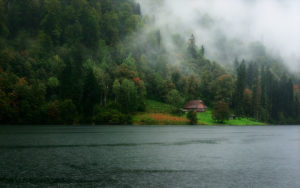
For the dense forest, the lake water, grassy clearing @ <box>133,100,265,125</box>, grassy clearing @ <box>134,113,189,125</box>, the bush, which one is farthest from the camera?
the bush

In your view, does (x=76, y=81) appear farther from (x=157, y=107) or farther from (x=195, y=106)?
(x=195, y=106)

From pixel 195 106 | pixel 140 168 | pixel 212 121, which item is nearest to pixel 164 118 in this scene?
pixel 212 121

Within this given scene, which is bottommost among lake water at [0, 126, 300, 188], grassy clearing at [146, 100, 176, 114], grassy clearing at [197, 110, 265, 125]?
lake water at [0, 126, 300, 188]

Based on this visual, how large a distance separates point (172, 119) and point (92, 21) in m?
100

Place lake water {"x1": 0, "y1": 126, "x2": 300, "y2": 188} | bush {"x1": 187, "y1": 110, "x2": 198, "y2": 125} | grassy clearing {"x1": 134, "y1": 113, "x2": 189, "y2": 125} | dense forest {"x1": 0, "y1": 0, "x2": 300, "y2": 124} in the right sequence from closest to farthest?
lake water {"x1": 0, "y1": 126, "x2": 300, "y2": 188}
dense forest {"x1": 0, "y1": 0, "x2": 300, "y2": 124}
grassy clearing {"x1": 134, "y1": 113, "x2": 189, "y2": 125}
bush {"x1": 187, "y1": 110, "x2": 198, "y2": 125}

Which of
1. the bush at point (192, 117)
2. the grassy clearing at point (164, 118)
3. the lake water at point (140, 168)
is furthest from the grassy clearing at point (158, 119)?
the lake water at point (140, 168)

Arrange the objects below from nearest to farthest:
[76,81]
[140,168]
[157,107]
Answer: [140,168], [76,81], [157,107]

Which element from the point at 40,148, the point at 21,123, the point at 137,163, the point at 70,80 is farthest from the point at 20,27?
the point at 137,163

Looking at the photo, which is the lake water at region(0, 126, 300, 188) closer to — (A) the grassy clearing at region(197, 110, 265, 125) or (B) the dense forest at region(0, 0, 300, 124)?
(B) the dense forest at region(0, 0, 300, 124)

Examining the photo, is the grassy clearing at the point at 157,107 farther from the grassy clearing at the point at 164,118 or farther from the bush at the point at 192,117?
the bush at the point at 192,117

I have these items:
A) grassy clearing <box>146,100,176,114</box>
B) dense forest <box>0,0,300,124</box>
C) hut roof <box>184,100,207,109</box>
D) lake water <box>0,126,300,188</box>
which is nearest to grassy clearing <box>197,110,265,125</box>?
hut roof <box>184,100,207,109</box>

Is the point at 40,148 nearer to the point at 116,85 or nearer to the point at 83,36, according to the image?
the point at 116,85

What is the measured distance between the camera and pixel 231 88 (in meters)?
194

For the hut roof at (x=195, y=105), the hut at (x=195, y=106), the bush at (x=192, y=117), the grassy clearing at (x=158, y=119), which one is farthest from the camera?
the hut roof at (x=195, y=105)
